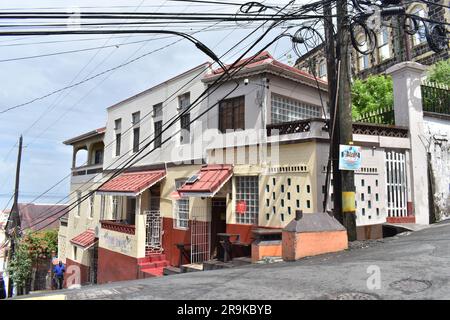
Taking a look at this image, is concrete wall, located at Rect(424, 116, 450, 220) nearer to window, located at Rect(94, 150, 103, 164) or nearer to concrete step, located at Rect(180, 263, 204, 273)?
concrete step, located at Rect(180, 263, 204, 273)

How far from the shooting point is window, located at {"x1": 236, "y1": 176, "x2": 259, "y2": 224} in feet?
38.3

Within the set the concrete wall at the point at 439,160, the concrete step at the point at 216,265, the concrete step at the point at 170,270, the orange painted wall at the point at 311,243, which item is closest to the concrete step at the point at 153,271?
the concrete step at the point at 170,270

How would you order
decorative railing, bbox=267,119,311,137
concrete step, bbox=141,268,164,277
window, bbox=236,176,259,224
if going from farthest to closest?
1. concrete step, bbox=141,268,164,277
2. window, bbox=236,176,259,224
3. decorative railing, bbox=267,119,311,137

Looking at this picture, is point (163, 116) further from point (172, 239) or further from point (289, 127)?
point (289, 127)

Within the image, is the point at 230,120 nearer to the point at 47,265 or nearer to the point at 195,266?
the point at 195,266

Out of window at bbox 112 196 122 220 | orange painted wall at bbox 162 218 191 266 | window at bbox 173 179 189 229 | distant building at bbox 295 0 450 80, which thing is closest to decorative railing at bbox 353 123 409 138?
window at bbox 173 179 189 229

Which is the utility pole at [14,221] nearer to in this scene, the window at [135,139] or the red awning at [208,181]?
the window at [135,139]

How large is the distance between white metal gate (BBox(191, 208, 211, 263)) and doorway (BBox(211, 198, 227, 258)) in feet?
0.58

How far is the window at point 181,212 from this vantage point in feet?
47.3

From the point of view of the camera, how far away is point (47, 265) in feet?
92.9
